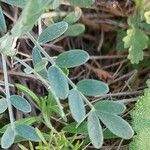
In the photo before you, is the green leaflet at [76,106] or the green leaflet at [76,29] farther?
the green leaflet at [76,29]

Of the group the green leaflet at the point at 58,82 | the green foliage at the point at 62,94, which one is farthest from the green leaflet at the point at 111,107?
the green leaflet at the point at 58,82

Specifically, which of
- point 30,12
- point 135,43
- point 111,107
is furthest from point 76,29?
point 30,12

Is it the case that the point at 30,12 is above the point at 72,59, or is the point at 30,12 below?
above

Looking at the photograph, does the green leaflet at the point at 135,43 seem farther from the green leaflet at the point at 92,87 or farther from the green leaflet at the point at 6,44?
the green leaflet at the point at 6,44

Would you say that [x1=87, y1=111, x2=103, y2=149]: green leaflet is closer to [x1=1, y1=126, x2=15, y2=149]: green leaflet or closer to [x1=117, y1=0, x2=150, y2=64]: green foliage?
[x1=1, y1=126, x2=15, y2=149]: green leaflet

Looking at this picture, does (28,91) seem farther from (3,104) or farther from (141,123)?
(141,123)

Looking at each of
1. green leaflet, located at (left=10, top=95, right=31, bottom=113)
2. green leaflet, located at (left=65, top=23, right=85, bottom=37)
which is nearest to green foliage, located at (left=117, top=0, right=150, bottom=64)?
green leaflet, located at (left=65, top=23, right=85, bottom=37)

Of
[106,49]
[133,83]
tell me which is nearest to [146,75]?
[133,83]
